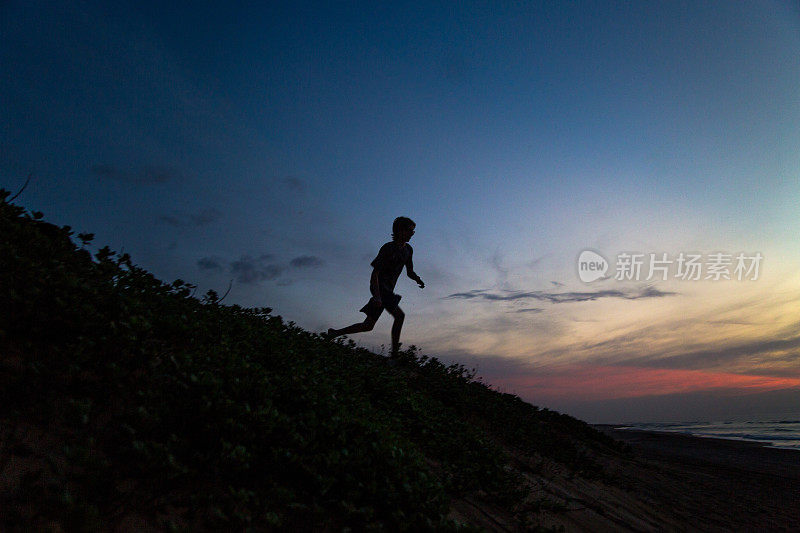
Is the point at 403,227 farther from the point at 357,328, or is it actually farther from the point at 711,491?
the point at 711,491

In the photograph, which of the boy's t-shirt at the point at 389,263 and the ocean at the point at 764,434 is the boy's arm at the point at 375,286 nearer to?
the boy's t-shirt at the point at 389,263

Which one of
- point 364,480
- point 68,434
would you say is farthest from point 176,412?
point 364,480

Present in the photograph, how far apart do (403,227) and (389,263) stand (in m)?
0.98

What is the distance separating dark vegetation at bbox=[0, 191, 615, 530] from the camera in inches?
127

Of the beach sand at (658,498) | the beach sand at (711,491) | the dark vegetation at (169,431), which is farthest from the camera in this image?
the beach sand at (711,491)

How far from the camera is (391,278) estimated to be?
1108 cm

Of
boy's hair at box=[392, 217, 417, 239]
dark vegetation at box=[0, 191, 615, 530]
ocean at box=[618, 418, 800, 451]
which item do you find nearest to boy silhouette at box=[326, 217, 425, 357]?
boy's hair at box=[392, 217, 417, 239]

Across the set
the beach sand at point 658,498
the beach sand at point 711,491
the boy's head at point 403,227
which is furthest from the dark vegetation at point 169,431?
the boy's head at point 403,227

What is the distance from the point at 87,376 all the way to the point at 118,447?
1.00 m

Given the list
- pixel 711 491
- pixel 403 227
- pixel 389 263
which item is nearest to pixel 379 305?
pixel 389 263

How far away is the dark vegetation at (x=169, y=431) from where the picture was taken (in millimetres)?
3232

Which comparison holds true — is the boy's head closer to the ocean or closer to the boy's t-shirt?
the boy's t-shirt

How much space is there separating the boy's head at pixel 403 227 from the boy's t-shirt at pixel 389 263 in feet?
0.77

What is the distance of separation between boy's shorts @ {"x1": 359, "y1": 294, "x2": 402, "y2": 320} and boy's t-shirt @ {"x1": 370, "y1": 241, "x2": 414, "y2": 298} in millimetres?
132
